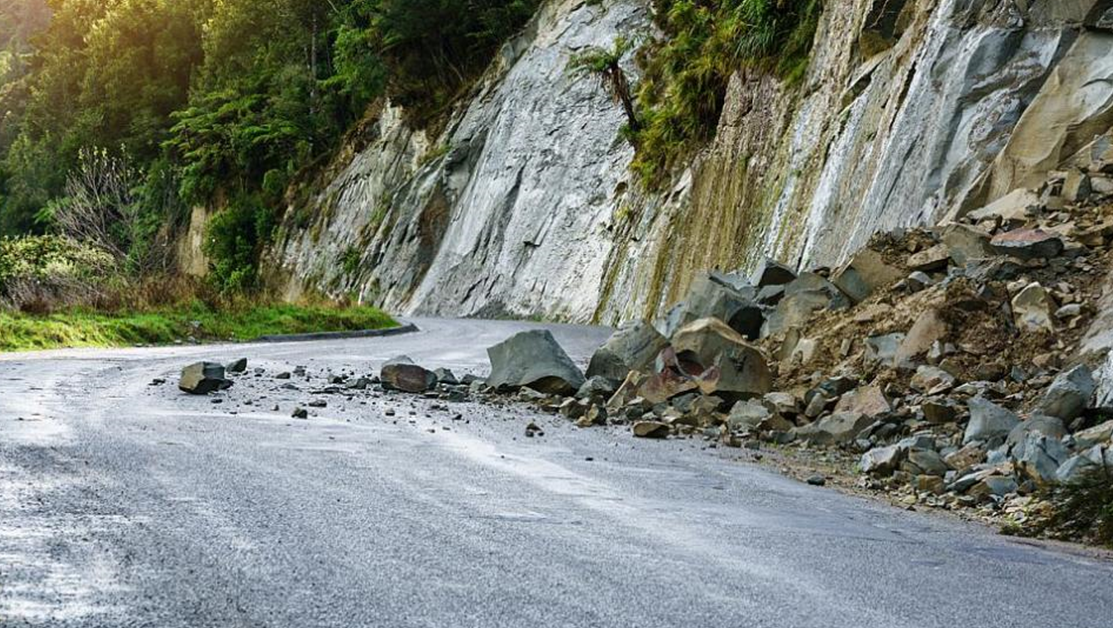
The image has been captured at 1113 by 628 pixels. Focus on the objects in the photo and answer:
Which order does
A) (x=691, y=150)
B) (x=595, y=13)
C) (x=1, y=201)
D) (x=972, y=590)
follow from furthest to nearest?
(x=1, y=201)
(x=595, y=13)
(x=691, y=150)
(x=972, y=590)

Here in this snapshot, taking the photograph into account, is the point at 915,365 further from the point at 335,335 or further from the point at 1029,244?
the point at 335,335

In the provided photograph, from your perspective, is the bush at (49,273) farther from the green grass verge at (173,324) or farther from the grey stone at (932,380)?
the grey stone at (932,380)

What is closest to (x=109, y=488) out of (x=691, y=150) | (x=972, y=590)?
(x=972, y=590)

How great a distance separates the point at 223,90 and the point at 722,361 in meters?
59.1

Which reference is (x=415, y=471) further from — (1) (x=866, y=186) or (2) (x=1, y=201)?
(2) (x=1, y=201)

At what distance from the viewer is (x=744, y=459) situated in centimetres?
977

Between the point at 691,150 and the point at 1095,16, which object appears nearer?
the point at 1095,16

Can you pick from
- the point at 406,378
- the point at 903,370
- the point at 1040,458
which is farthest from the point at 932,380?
the point at 406,378

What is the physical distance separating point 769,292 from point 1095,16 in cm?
573

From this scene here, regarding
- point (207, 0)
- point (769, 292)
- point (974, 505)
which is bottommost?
point (974, 505)

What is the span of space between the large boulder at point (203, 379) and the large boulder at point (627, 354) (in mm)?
4052

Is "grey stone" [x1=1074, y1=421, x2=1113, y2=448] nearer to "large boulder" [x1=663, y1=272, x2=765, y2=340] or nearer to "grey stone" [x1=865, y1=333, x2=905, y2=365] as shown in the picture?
"grey stone" [x1=865, y1=333, x2=905, y2=365]

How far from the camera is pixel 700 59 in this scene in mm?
33719

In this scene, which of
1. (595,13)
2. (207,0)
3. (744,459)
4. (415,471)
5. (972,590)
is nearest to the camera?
(972,590)
